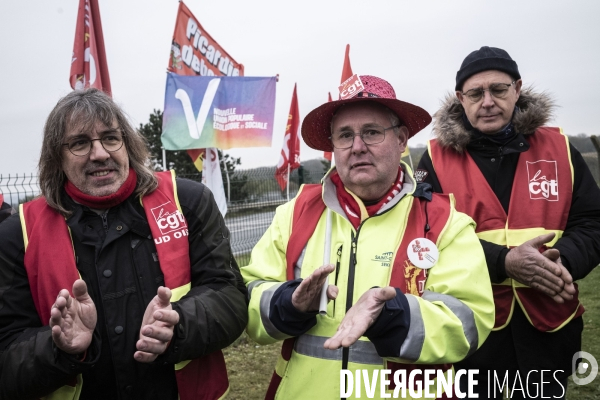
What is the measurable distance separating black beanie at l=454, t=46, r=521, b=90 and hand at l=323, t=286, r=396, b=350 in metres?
1.68

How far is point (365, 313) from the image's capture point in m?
1.87

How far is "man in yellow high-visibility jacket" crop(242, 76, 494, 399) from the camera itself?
1970 millimetres

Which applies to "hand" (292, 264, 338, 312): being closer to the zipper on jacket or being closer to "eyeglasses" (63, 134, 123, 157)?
the zipper on jacket

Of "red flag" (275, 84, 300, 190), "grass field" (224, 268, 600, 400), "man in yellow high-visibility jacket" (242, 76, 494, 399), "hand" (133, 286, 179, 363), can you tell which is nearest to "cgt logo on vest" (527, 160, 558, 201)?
"man in yellow high-visibility jacket" (242, 76, 494, 399)

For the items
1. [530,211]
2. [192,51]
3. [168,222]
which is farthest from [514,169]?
[192,51]

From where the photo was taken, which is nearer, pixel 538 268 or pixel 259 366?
pixel 538 268

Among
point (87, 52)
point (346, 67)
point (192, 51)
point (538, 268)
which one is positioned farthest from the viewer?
point (346, 67)

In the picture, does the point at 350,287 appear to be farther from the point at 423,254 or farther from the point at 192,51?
the point at 192,51

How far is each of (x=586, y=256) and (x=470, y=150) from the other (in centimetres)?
85

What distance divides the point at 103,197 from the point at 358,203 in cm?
118

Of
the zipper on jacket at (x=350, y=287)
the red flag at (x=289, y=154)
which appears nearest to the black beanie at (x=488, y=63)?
the zipper on jacket at (x=350, y=287)

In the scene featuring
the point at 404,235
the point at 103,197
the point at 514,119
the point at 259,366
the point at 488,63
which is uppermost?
the point at 488,63

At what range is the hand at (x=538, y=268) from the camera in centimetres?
255

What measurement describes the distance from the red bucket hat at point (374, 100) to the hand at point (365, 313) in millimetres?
966
